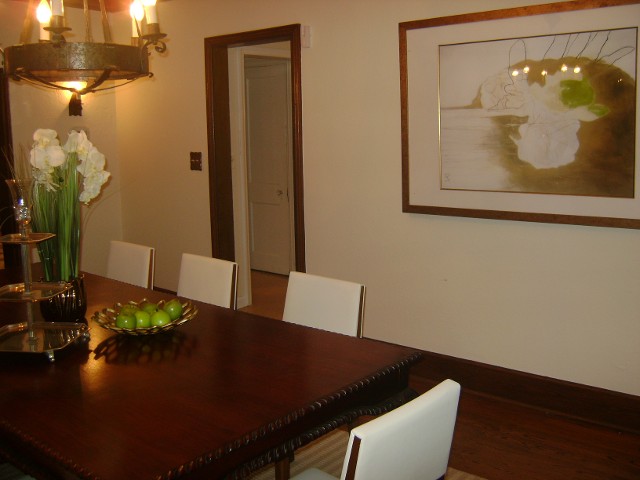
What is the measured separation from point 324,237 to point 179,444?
2940 millimetres

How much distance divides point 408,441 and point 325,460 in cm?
168

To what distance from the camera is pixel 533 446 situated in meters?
3.19

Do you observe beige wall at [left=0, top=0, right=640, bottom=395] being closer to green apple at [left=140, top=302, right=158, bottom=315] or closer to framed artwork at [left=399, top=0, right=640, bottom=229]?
framed artwork at [left=399, top=0, right=640, bottom=229]

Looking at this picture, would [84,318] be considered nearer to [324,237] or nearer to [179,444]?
[179,444]

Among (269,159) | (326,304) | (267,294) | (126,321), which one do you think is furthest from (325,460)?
(269,159)

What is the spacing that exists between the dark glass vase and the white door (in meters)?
4.17

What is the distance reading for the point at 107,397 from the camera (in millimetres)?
1873

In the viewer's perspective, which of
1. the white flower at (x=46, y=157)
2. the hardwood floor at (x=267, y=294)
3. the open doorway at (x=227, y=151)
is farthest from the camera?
the hardwood floor at (x=267, y=294)

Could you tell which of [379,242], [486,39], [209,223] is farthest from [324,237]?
[486,39]

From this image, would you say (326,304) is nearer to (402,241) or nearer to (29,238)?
(29,238)

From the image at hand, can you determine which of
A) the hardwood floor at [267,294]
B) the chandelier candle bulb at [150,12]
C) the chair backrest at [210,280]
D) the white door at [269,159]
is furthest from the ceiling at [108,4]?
the chandelier candle bulb at [150,12]

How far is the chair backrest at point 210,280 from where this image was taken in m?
3.10

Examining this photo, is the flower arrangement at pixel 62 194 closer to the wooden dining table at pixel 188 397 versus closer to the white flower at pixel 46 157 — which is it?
the white flower at pixel 46 157

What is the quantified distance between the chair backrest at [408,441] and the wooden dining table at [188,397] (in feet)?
1.12
